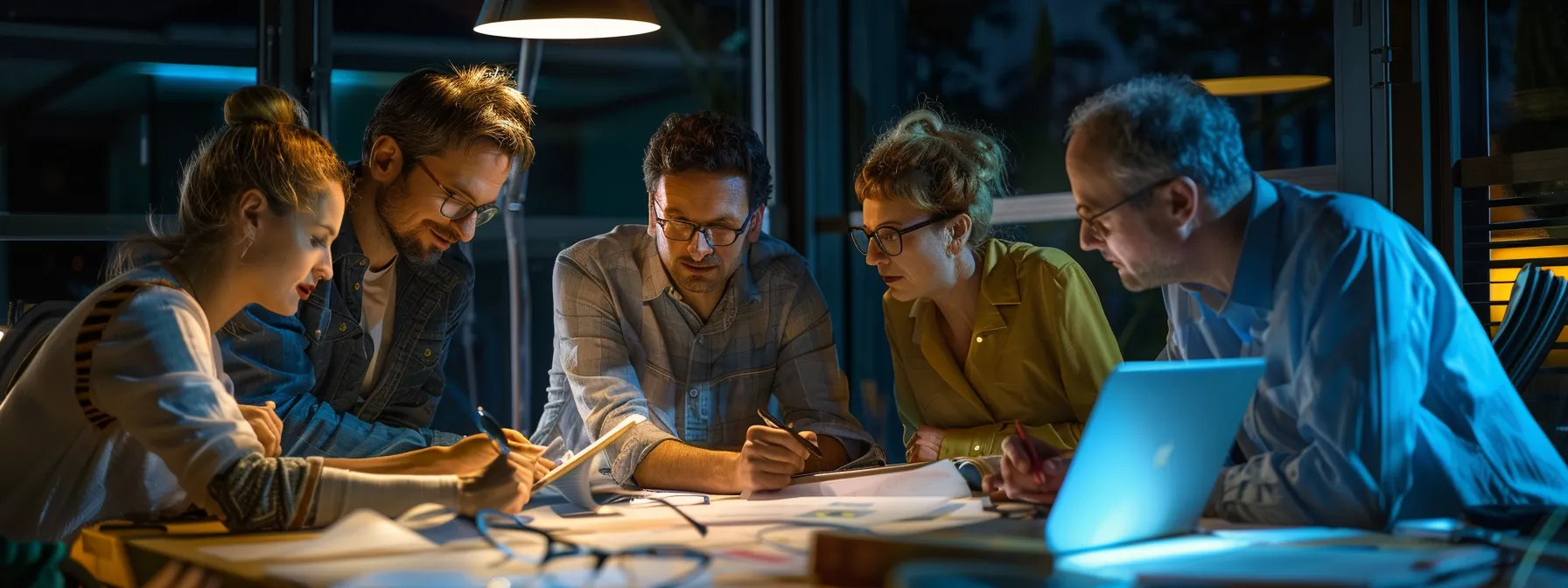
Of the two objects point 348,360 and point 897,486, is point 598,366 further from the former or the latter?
point 897,486

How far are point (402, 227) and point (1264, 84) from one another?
1.96 m

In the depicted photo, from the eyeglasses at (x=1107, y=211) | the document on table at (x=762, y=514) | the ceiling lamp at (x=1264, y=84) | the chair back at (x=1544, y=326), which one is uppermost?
the ceiling lamp at (x=1264, y=84)

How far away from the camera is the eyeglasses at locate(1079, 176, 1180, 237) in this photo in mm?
1773

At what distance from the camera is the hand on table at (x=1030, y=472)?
5.75ft

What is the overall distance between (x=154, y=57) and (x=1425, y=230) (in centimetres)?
336

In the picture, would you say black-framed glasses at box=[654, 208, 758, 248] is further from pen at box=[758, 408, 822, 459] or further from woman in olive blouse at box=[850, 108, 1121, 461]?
pen at box=[758, 408, 822, 459]

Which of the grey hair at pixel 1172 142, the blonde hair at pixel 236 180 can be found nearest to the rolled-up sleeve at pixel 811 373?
the grey hair at pixel 1172 142

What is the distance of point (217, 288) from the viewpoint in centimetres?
179

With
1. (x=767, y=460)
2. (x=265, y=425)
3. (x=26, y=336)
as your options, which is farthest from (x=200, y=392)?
(x=767, y=460)

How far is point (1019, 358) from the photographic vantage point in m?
2.56

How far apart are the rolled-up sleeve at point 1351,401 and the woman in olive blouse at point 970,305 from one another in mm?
879

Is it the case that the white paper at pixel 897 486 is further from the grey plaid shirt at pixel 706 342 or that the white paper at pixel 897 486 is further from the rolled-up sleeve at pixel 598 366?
the grey plaid shirt at pixel 706 342

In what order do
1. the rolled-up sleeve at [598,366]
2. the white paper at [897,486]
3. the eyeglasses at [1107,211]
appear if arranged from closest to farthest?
the eyeglasses at [1107,211] < the white paper at [897,486] < the rolled-up sleeve at [598,366]

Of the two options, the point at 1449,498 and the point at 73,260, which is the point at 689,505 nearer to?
the point at 1449,498
